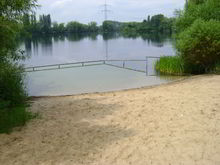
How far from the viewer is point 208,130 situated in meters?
5.22

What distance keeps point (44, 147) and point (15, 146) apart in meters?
0.51

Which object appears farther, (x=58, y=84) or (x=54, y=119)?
(x=58, y=84)

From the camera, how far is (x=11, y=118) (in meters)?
6.23

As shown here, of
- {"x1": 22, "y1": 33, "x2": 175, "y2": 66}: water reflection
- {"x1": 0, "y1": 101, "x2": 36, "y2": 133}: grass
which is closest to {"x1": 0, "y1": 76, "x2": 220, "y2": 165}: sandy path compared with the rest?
{"x1": 0, "y1": 101, "x2": 36, "y2": 133}: grass

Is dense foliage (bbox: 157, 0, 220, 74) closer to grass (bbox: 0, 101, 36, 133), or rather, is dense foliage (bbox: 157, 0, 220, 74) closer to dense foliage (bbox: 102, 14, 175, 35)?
grass (bbox: 0, 101, 36, 133)

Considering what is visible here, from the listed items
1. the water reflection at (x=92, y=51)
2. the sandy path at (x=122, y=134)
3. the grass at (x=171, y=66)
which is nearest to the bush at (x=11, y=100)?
the sandy path at (x=122, y=134)

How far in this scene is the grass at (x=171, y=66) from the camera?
1596 centimetres

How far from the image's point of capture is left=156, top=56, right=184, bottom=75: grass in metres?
16.0

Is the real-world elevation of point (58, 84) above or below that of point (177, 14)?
below

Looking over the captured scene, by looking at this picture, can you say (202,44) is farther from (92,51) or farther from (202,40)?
(92,51)

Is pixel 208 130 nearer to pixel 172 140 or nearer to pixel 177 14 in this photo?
pixel 172 140

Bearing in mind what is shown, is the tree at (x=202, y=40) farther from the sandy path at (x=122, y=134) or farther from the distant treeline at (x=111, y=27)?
the distant treeline at (x=111, y=27)

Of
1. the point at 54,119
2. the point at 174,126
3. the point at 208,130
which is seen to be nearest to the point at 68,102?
the point at 54,119

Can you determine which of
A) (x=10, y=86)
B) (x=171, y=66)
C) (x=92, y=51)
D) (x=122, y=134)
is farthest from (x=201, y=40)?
(x=92, y=51)
